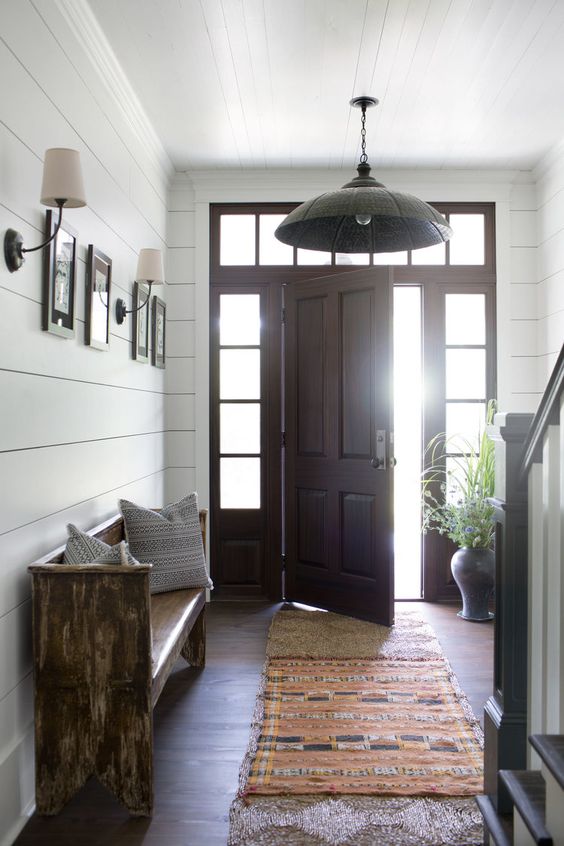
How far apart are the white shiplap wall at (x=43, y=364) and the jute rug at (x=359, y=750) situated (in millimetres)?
845

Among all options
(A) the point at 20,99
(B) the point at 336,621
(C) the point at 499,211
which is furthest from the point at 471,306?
(A) the point at 20,99

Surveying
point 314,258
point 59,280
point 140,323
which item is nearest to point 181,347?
point 140,323

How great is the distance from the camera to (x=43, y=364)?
254 centimetres

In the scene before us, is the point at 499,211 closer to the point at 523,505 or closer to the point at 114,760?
the point at 523,505

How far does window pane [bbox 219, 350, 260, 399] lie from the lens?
5090 mm

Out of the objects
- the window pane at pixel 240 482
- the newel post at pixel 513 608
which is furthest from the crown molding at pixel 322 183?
the newel post at pixel 513 608

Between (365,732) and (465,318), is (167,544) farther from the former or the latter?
(465,318)

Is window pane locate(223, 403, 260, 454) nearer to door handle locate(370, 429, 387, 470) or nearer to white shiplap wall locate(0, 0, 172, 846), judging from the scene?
door handle locate(370, 429, 387, 470)

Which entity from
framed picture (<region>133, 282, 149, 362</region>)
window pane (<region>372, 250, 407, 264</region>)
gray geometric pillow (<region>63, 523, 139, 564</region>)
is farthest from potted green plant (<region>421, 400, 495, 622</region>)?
gray geometric pillow (<region>63, 523, 139, 564</region>)

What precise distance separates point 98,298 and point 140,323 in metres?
0.90

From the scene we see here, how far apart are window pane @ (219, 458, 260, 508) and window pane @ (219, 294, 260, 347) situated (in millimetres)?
835

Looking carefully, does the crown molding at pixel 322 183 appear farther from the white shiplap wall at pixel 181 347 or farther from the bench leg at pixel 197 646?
the bench leg at pixel 197 646

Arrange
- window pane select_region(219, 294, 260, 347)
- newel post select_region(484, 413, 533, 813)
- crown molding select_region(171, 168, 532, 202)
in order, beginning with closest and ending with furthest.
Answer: newel post select_region(484, 413, 533, 813) < crown molding select_region(171, 168, 532, 202) < window pane select_region(219, 294, 260, 347)

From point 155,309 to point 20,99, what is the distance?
84.8 inches
